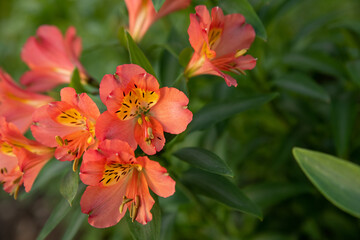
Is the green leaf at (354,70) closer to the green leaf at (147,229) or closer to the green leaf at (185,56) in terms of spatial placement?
the green leaf at (185,56)

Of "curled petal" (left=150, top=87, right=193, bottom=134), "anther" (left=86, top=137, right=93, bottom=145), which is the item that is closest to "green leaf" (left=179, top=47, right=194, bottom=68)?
"curled petal" (left=150, top=87, right=193, bottom=134)

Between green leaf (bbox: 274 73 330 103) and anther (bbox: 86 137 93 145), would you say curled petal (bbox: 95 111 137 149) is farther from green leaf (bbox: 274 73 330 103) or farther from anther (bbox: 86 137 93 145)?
green leaf (bbox: 274 73 330 103)

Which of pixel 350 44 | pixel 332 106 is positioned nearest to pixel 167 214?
pixel 332 106

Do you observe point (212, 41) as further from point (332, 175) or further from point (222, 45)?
point (332, 175)

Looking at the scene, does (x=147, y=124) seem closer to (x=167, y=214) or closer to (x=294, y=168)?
(x=167, y=214)

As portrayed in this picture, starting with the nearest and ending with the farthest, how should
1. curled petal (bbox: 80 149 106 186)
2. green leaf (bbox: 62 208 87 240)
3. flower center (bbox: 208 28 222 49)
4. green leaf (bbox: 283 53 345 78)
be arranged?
curled petal (bbox: 80 149 106 186)
flower center (bbox: 208 28 222 49)
green leaf (bbox: 62 208 87 240)
green leaf (bbox: 283 53 345 78)
